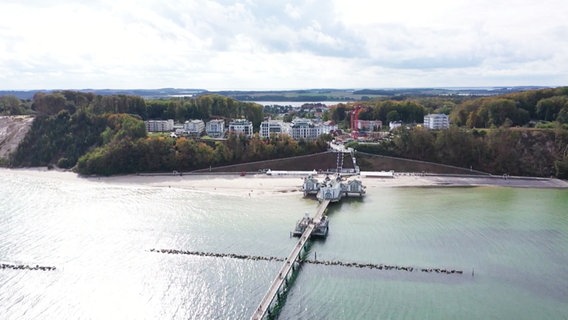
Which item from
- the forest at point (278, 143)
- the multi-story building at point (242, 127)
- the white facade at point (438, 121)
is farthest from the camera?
the white facade at point (438, 121)

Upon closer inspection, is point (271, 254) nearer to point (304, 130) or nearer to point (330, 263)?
point (330, 263)

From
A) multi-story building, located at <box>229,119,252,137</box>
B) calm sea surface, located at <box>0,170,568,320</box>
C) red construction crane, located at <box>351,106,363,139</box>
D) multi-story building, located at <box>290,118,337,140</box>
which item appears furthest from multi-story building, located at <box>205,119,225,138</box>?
calm sea surface, located at <box>0,170,568,320</box>

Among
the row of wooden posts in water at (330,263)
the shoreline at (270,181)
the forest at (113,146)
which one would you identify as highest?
the forest at (113,146)

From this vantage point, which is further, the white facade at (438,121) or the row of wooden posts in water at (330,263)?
the white facade at (438,121)

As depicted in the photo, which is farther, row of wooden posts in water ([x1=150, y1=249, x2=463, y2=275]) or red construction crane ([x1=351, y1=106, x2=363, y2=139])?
red construction crane ([x1=351, y1=106, x2=363, y2=139])

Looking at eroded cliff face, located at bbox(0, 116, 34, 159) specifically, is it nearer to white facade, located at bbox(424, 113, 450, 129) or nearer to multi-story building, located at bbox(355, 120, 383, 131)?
multi-story building, located at bbox(355, 120, 383, 131)

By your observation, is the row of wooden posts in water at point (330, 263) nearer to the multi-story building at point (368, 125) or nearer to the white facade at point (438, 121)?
the white facade at point (438, 121)

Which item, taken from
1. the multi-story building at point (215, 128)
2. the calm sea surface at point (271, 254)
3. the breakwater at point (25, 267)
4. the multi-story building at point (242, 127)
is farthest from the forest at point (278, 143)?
the breakwater at point (25, 267)

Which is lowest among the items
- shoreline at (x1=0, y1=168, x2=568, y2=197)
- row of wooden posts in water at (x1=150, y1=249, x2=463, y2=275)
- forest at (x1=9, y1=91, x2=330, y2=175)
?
row of wooden posts in water at (x1=150, y1=249, x2=463, y2=275)
